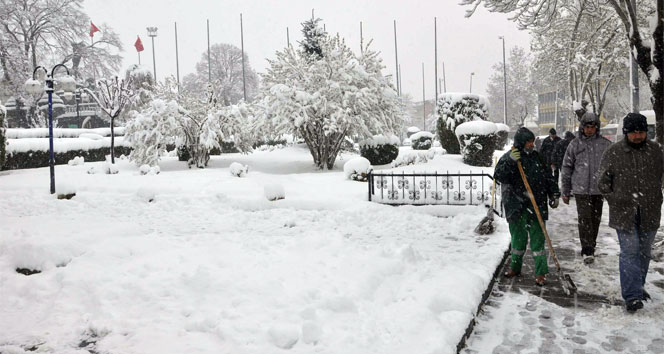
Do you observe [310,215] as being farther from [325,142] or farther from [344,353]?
[325,142]

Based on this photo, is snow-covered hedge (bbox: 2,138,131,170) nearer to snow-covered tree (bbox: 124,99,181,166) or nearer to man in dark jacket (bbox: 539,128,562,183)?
snow-covered tree (bbox: 124,99,181,166)

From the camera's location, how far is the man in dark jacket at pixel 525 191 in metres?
5.22

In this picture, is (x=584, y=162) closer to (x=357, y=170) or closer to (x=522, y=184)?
(x=522, y=184)

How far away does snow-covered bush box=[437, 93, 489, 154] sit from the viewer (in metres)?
20.2

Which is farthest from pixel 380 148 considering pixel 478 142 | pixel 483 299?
pixel 483 299

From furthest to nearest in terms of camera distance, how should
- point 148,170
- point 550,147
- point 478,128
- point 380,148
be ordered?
point 380,148 < point 478,128 < point 148,170 < point 550,147

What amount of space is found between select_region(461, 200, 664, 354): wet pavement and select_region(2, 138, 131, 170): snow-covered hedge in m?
18.4

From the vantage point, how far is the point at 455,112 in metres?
A: 20.6

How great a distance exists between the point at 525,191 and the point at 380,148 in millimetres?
14185

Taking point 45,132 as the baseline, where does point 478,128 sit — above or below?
below

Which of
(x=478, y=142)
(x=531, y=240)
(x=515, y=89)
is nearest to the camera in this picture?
(x=531, y=240)

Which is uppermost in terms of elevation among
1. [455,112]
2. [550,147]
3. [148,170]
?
[455,112]

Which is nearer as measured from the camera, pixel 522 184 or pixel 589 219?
pixel 522 184

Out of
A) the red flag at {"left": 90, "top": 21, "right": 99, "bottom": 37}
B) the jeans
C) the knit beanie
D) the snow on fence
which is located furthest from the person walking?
the red flag at {"left": 90, "top": 21, "right": 99, "bottom": 37}
